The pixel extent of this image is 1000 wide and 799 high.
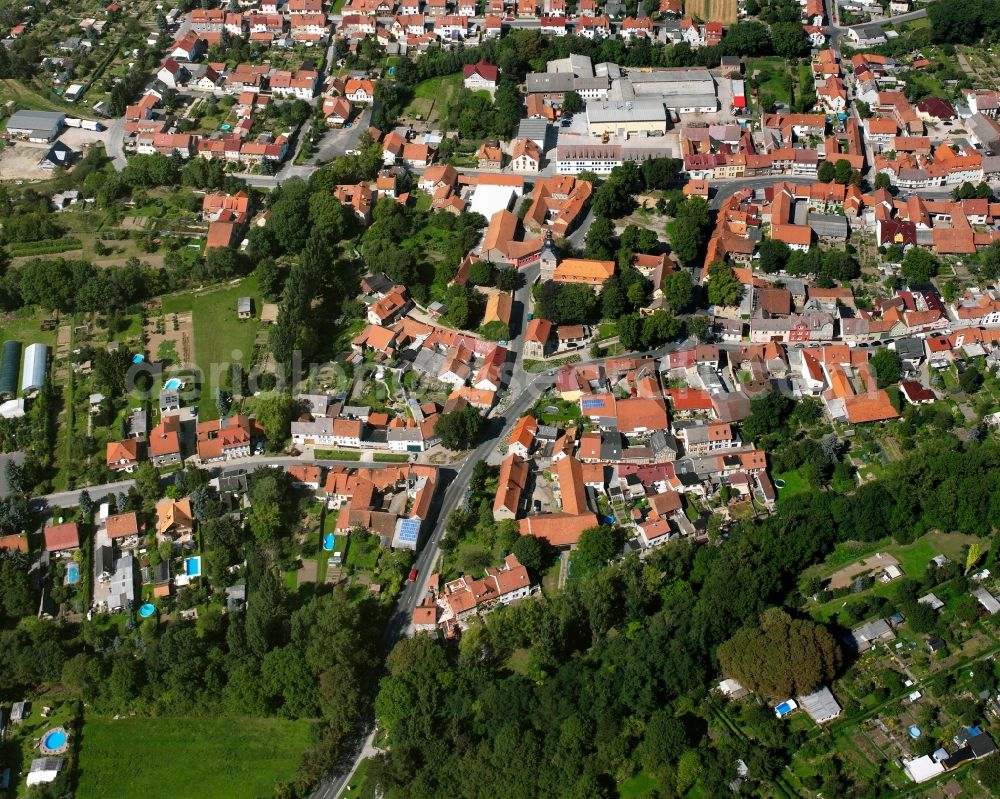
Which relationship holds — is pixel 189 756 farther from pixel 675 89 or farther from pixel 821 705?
pixel 675 89

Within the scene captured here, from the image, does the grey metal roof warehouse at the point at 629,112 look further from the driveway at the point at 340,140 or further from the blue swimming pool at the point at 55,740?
the blue swimming pool at the point at 55,740

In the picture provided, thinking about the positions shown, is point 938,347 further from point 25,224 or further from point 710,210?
point 25,224

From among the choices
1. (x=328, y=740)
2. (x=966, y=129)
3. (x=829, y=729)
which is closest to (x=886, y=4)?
(x=966, y=129)

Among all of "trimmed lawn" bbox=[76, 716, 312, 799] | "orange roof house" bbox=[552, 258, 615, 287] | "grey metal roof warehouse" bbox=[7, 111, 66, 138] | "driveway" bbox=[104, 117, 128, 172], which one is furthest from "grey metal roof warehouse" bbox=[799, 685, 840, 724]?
"grey metal roof warehouse" bbox=[7, 111, 66, 138]

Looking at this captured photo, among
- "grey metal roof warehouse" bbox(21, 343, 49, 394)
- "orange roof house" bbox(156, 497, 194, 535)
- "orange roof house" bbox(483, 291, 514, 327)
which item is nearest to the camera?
"orange roof house" bbox(156, 497, 194, 535)

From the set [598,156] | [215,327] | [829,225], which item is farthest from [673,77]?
[215,327]

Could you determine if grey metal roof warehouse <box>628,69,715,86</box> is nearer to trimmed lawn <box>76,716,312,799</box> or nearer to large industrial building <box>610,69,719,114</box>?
large industrial building <box>610,69,719,114</box>

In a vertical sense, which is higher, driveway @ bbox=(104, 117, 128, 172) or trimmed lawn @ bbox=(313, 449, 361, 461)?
driveway @ bbox=(104, 117, 128, 172)
